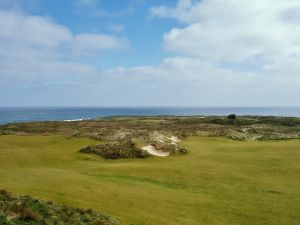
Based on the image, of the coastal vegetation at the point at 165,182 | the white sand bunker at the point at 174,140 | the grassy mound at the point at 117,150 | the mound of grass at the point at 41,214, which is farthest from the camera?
the white sand bunker at the point at 174,140

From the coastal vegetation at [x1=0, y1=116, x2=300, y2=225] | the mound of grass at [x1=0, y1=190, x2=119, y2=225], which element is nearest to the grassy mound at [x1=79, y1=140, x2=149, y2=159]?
the coastal vegetation at [x1=0, y1=116, x2=300, y2=225]

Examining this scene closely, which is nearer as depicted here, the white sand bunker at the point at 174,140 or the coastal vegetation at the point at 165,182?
the coastal vegetation at the point at 165,182

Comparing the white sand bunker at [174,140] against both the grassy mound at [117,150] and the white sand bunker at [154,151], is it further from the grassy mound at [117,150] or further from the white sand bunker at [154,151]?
the grassy mound at [117,150]

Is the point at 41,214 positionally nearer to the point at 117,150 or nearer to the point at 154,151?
the point at 117,150

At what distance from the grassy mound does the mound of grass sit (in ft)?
86.6

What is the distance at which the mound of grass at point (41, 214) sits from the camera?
733 inches

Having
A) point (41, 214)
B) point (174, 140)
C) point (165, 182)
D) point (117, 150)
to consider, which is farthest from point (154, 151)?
point (41, 214)

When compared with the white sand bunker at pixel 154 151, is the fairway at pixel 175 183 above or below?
below

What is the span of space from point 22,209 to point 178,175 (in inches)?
735

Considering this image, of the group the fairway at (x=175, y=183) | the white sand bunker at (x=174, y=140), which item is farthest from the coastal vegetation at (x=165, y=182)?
the white sand bunker at (x=174, y=140)

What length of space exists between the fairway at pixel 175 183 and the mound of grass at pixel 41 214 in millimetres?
1565

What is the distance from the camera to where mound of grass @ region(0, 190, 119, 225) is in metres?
18.6

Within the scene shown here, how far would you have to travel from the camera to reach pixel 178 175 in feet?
116

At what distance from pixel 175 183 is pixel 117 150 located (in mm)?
18018
